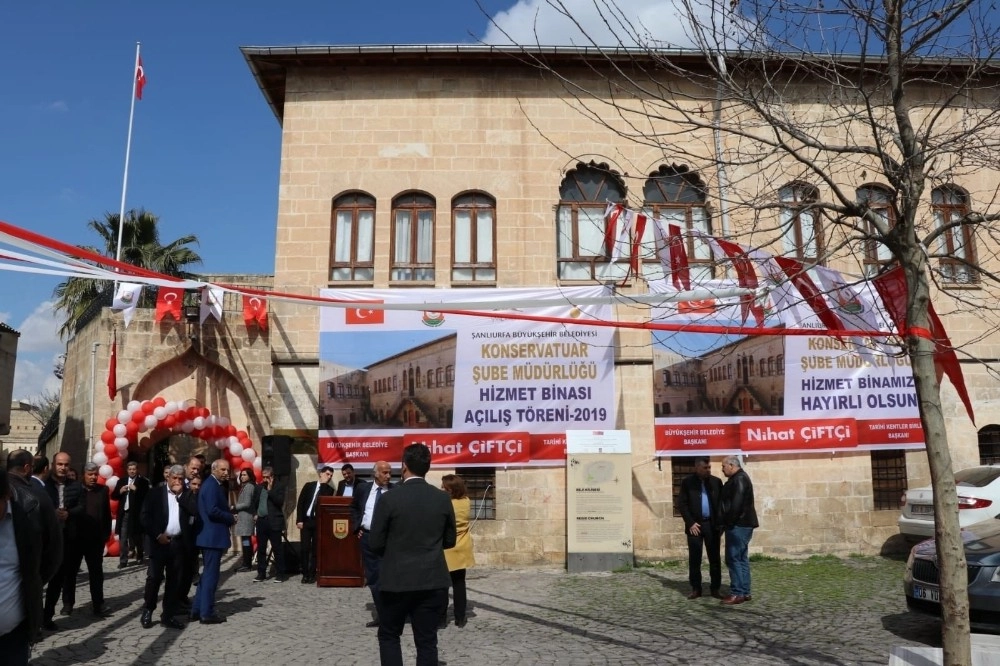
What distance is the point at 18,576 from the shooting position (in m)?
3.77

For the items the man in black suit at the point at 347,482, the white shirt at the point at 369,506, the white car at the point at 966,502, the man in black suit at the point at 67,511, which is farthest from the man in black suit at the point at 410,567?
the white car at the point at 966,502

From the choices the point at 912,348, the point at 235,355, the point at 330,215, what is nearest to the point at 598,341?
the point at 330,215

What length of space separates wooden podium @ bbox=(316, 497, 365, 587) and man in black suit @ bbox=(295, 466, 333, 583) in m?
0.37

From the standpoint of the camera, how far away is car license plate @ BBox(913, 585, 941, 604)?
660cm

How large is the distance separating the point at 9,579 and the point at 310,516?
25.2 feet

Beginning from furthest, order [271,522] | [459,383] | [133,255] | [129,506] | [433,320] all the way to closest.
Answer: [133,255] → [433,320] → [459,383] → [129,506] → [271,522]

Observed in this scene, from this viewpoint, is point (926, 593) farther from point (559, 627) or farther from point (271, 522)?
point (271, 522)

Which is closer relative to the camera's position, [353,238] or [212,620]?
[212,620]

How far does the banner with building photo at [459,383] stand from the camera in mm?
12383

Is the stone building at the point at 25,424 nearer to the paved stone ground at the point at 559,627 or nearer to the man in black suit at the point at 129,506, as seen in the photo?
the man in black suit at the point at 129,506

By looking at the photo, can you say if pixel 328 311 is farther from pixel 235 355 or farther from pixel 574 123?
pixel 574 123

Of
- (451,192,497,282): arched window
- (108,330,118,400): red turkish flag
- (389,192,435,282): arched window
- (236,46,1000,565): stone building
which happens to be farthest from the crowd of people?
(451,192,497,282): arched window

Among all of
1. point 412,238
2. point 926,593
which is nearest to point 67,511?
point 412,238

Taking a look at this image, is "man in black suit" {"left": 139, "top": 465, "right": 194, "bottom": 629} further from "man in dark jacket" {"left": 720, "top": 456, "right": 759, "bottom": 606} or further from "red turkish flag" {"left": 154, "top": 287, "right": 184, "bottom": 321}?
"red turkish flag" {"left": 154, "top": 287, "right": 184, "bottom": 321}
